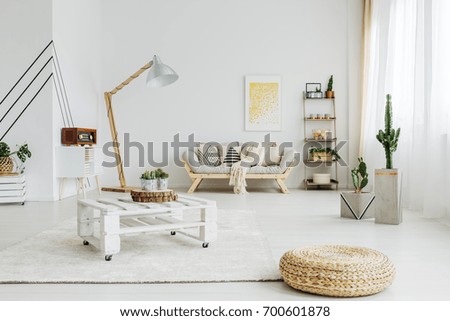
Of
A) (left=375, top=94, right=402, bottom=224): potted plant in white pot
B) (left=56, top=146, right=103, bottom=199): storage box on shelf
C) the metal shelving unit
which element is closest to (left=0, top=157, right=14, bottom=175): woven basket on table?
(left=56, top=146, right=103, bottom=199): storage box on shelf

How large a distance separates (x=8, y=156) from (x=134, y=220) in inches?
114

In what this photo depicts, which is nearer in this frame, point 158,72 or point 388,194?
point 388,194

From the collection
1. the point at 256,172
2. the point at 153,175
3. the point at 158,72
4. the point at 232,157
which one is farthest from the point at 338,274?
the point at 232,157

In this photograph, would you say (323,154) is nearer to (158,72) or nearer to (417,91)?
(417,91)

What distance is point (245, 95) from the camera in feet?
26.0

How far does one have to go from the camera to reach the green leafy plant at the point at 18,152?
556cm

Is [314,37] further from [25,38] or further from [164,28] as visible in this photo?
[25,38]

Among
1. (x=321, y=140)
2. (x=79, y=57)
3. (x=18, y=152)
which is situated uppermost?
(x=79, y=57)

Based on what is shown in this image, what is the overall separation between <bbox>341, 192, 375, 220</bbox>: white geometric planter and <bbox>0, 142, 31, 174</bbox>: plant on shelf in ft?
12.3

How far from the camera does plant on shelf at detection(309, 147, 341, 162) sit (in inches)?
300

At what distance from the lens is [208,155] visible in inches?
296

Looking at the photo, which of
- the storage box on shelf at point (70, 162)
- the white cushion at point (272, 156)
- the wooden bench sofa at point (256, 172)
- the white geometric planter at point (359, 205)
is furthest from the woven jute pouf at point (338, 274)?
the white cushion at point (272, 156)

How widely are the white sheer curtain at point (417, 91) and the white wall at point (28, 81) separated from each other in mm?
4252

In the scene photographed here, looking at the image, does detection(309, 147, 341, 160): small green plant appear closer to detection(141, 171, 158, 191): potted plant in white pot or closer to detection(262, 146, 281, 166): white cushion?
detection(262, 146, 281, 166): white cushion
